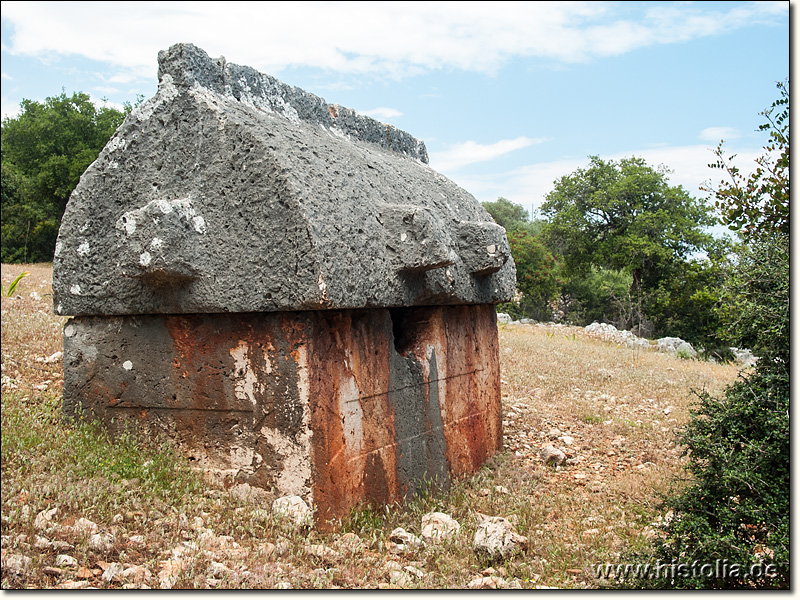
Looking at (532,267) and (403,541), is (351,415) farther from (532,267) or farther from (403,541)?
(532,267)

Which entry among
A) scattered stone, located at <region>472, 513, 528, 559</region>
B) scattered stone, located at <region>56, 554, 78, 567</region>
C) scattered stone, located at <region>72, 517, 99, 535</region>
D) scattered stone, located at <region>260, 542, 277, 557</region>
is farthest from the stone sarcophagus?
scattered stone, located at <region>56, 554, 78, 567</region>

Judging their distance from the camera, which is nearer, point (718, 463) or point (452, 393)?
point (718, 463)

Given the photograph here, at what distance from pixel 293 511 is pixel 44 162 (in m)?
24.9

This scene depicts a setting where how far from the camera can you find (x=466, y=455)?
5.03 metres

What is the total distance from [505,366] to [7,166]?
895 inches

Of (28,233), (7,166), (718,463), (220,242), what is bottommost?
(718,463)

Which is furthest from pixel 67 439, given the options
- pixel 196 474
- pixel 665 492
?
pixel 665 492

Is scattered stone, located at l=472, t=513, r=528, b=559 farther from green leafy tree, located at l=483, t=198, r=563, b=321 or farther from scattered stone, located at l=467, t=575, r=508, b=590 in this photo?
green leafy tree, located at l=483, t=198, r=563, b=321

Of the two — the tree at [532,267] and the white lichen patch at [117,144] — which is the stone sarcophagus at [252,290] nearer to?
the white lichen patch at [117,144]

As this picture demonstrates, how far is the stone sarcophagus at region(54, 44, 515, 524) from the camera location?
3.55 metres

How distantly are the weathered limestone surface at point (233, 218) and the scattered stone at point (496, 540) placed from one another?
133cm

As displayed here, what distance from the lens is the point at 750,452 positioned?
10.3ft

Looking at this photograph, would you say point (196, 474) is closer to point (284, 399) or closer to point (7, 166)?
point (284, 399)

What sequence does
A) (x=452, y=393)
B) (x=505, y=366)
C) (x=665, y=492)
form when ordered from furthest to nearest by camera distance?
(x=505, y=366) < (x=452, y=393) < (x=665, y=492)
